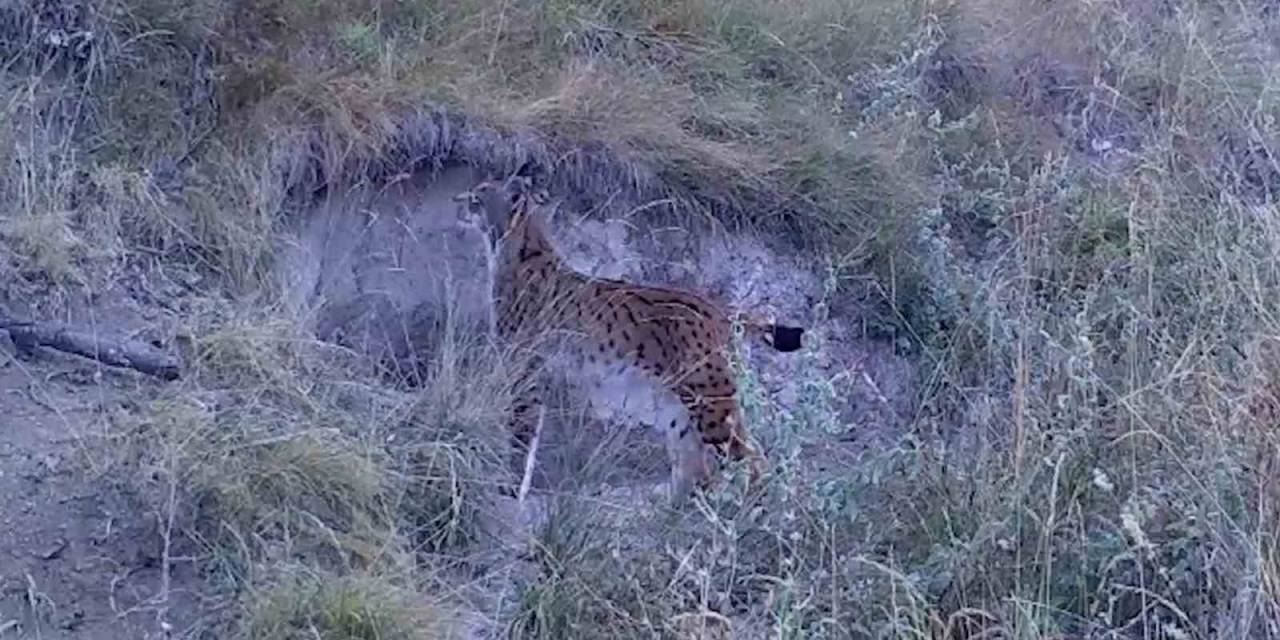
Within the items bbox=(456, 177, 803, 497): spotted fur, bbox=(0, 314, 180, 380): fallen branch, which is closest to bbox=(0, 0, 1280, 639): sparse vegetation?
bbox=(0, 314, 180, 380): fallen branch

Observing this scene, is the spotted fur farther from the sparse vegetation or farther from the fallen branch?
the fallen branch

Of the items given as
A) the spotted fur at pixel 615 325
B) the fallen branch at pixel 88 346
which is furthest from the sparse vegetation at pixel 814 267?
the spotted fur at pixel 615 325

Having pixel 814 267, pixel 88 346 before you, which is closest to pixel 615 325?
pixel 814 267

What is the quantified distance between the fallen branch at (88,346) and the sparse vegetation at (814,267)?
0.10m

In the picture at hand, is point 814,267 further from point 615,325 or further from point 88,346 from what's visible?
point 88,346

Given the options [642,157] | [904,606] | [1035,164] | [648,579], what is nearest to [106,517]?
[648,579]

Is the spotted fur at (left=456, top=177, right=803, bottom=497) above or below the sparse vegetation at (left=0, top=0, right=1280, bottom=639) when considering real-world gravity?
below

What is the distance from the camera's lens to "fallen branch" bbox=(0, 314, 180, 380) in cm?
507

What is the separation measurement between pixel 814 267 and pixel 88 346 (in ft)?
7.55

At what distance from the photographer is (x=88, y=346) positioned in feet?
16.8

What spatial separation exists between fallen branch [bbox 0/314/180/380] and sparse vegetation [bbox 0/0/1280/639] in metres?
0.10

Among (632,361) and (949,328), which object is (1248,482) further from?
(632,361)

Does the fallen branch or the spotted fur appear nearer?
the fallen branch

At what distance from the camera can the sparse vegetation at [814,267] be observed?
4332mm
